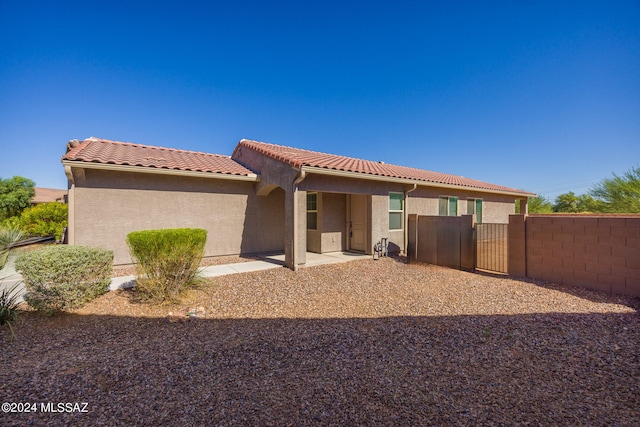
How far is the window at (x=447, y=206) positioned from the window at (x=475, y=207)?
4.57ft

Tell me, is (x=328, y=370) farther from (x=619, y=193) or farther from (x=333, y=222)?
(x=619, y=193)

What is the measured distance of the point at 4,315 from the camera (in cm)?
433

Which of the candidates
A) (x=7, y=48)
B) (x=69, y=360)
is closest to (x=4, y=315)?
(x=69, y=360)

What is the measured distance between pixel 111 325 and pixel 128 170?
5.28m

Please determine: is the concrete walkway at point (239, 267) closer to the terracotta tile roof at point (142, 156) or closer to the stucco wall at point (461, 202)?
the terracotta tile roof at point (142, 156)

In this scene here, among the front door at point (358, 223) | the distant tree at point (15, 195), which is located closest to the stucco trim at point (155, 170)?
the front door at point (358, 223)

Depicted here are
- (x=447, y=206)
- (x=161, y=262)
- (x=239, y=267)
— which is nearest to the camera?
(x=161, y=262)

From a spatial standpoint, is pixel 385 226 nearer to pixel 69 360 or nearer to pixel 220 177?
pixel 220 177

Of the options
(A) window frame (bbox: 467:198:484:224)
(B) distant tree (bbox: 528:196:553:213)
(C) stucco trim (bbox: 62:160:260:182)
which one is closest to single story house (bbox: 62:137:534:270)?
(C) stucco trim (bbox: 62:160:260:182)

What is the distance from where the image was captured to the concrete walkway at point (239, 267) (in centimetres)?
668

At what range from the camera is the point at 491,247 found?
8.68 metres

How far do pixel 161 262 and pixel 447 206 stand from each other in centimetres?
1314

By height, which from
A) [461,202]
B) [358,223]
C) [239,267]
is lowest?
[239,267]

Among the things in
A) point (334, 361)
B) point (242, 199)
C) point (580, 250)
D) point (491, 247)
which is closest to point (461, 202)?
point (491, 247)
